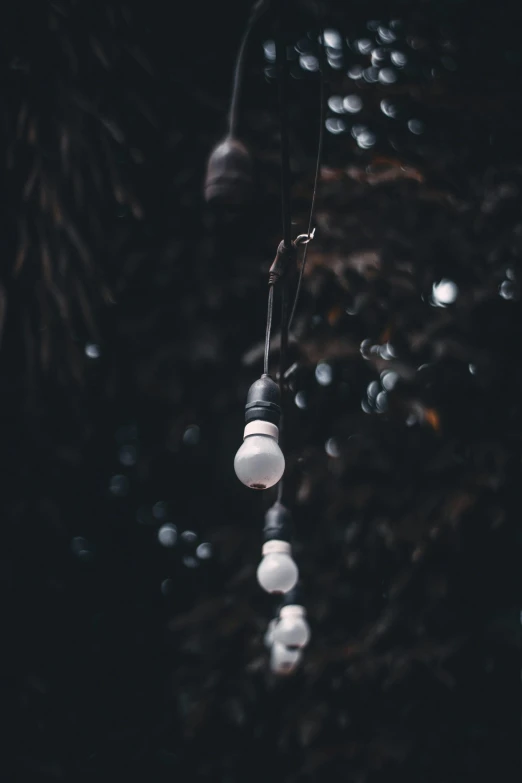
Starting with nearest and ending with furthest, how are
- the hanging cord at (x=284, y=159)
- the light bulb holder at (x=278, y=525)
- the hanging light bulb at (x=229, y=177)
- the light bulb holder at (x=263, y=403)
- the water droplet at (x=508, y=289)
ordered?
the hanging cord at (x=284, y=159), the light bulb holder at (x=263, y=403), the hanging light bulb at (x=229, y=177), the light bulb holder at (x=278, y=525), the water droplet at (x=508, y=289)

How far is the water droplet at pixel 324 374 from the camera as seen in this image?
11.1 ft

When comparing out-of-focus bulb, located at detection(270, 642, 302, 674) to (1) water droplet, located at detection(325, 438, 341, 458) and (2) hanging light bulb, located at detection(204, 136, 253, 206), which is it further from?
(2) hanging light bulb, located at detection(204, 136, 253, 206)

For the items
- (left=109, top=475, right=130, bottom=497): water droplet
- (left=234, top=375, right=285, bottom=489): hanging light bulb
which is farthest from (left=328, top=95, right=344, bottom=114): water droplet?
(left=234, top=375, right=285, bottom=489): hanging light bulb

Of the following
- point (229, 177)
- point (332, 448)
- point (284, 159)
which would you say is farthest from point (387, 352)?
point (284, 159)

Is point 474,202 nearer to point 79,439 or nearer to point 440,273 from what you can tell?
point 440,273

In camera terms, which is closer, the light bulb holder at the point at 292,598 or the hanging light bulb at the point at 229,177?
the hanging light bulb at the point at 229,177

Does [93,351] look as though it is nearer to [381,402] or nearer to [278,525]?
[381,402]

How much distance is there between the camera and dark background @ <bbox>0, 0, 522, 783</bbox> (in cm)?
309

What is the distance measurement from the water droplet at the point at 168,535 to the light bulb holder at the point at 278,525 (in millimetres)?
1391

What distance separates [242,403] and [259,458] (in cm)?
190

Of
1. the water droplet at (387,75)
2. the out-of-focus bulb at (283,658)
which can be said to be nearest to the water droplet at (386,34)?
the water droplet at (387,75)

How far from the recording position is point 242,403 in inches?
137

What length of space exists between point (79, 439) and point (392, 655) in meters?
1.33

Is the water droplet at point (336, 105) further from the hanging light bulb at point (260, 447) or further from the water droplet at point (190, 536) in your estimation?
the hanging light bulb at point (260, 447)
